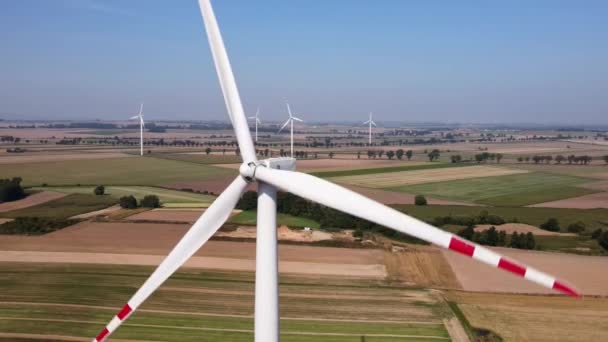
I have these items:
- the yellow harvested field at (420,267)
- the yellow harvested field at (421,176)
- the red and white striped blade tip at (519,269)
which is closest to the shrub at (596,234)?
the yellow harvested field at (420,267)

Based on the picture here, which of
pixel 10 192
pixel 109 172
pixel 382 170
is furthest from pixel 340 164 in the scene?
pixel 10 192

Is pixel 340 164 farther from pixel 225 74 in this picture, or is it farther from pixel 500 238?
pixel 225 74

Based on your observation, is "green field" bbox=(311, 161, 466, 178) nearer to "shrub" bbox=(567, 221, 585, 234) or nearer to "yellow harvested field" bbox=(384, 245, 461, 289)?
"shrub" bbox=(567, 221, 585, 234)

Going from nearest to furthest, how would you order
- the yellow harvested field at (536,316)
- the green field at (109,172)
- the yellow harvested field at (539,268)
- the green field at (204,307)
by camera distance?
the green field at (204,307) → the yellow harvested field at (536,316) → the yellow harvested field at (539,268) → the green field at (109,172)

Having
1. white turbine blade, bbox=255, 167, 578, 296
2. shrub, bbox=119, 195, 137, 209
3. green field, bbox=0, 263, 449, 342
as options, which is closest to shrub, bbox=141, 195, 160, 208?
shrub, bbox=119, 195, 137, 209

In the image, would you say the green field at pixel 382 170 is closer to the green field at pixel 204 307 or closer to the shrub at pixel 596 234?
the shrub at pixel 596 234
